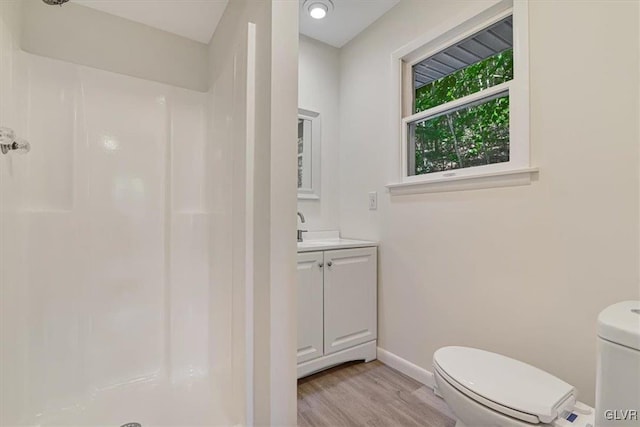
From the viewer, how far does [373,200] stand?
88.3 inches

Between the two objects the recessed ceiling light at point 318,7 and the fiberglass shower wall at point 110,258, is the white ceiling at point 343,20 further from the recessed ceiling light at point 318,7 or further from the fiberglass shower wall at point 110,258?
the fiberglass shower wall at point 110,258

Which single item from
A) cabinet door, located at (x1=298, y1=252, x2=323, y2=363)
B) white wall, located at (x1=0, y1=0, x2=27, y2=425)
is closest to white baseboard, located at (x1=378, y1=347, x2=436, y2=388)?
cabinet door, located at (x1=298, y1=252, x2=323, y2=363)

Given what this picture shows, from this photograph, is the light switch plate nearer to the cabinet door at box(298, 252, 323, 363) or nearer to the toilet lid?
the cabinet door at box(298, 252, 323, 363)

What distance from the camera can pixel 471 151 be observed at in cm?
172

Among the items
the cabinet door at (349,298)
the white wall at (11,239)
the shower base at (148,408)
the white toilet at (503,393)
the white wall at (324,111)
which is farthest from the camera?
the white wall at (324,111)

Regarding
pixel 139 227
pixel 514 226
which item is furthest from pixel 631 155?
pixel 139 227

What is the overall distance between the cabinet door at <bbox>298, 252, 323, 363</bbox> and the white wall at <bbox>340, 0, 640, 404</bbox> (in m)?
0.56

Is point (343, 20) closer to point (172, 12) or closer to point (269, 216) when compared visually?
point (172, 12)

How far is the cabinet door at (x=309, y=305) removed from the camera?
5.98 ft

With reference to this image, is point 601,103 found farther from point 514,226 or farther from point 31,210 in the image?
point 31,210

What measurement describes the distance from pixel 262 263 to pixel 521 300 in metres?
1.23

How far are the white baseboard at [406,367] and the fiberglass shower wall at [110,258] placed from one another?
1.12 metres

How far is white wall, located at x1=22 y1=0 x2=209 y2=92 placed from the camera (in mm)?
1467

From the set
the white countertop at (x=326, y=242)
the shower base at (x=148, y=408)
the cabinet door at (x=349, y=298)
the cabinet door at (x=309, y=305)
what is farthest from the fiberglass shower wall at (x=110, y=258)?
the cabinet door at (x=349, y=298)
